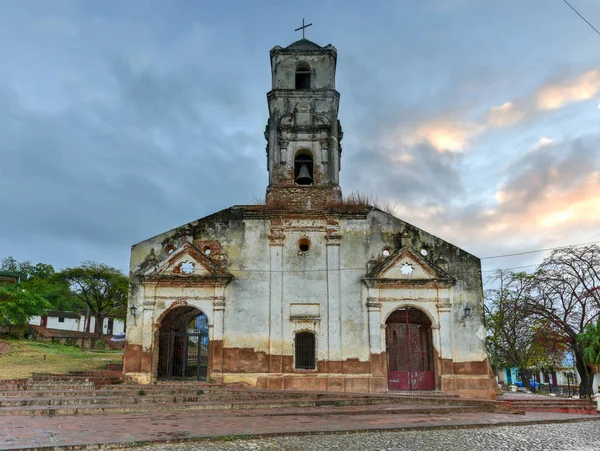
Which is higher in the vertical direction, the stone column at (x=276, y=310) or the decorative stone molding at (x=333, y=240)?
the decorative stone molding at (x=333, y=240)

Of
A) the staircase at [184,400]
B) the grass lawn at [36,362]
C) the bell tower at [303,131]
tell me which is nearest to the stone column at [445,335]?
the staircase at [184,400]

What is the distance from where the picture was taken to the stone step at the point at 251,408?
44.2 ft

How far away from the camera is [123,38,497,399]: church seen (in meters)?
20.5

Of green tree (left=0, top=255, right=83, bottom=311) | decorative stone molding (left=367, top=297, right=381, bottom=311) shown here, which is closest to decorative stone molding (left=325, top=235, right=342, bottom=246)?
decorative stone molding (left=367, top=297, right=381, bottom=311)

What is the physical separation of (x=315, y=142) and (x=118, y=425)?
14915mm

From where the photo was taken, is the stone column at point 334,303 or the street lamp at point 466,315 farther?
the street lamp at point 466,315

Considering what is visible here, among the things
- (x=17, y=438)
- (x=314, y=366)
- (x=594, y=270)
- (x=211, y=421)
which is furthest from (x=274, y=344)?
(x=594, y=270)

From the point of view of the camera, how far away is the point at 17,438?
9.66 m

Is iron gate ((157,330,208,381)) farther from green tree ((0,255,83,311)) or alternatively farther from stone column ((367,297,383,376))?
green tree ((0,255,83,311))

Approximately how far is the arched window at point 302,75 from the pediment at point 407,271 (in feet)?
29.6

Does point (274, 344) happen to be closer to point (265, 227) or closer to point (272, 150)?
point (265, 227)

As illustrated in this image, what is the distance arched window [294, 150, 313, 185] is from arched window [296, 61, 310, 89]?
3.43m

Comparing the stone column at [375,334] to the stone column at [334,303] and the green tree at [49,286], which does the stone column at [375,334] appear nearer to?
the stone column at [334,303]

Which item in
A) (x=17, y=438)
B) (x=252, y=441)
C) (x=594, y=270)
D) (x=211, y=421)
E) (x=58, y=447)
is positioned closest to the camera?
Answer: (x=58, y=447)
